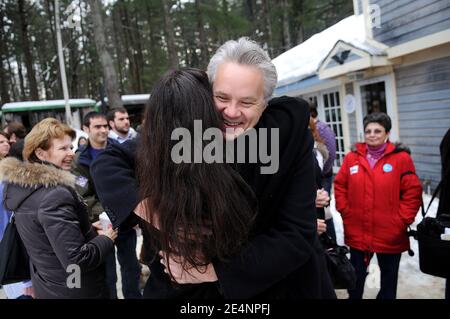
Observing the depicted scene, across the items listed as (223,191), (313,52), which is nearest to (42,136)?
(223,191)

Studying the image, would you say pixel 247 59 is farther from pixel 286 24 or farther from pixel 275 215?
pixel 286 24

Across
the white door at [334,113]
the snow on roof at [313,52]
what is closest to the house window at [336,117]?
the white door at [334,113]

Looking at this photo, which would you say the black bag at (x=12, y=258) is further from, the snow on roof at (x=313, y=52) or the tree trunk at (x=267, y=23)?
the tree trunk at (x=267, y=23)

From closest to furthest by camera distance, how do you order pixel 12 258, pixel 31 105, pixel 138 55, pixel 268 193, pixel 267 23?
pixel 268 193 → pixel 12 258 → pixel 267 23 → pixel 31 105 → pixel 138 55

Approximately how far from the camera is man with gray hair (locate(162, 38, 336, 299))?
1.12m

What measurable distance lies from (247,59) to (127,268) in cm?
314

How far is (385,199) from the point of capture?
3.11 meters

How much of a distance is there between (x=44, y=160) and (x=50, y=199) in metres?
0.42

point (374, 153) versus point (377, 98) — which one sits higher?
point (377, 98)

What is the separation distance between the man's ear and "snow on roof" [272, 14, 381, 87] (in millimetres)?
7465

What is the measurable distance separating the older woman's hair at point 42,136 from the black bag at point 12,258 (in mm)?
426

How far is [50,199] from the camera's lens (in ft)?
6.98

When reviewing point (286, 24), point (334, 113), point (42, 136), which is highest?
point (286, 24)
